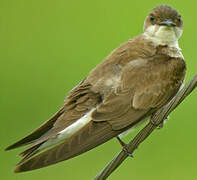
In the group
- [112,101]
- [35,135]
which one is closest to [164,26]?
[112,101]

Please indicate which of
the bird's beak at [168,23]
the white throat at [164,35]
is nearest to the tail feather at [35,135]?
the white throat at [164,35]

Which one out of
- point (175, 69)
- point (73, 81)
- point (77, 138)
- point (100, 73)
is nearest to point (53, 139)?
point (77, 138)

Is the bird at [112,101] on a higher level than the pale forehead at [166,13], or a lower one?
lower

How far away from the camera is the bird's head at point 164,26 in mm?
6203

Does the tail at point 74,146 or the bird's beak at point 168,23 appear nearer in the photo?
the tail at point 74,146

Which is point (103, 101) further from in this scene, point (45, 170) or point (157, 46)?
point (45, 170)

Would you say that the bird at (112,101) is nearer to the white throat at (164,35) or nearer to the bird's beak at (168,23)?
the white throat at (164,35)

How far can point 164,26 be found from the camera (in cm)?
627

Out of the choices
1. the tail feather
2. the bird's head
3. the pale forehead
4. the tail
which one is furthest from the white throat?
the tail feather

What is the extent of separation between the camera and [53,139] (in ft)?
17.7

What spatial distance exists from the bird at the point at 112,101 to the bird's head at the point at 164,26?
6.0 inches

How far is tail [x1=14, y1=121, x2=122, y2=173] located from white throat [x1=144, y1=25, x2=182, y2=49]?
110 cm

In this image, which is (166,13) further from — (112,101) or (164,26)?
(112,101)

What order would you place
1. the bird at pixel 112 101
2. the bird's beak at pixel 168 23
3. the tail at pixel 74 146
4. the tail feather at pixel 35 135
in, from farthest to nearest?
the bird's beak at pixel 168 23 → the tail feather at pixel 35 135 → the bird at pixel 112 101 → the tail at pixel 74 146
